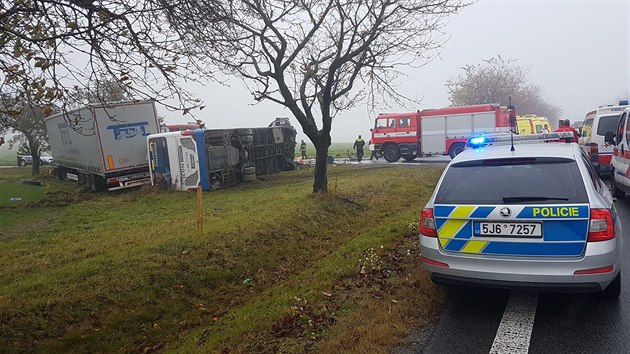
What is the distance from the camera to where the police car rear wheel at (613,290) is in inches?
156

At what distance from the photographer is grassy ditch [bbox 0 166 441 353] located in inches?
162

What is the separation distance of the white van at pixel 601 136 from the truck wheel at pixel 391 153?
11.2 metres

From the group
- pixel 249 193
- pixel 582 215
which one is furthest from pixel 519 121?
pixel 582 215

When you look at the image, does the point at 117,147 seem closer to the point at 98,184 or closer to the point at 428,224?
the point at 98,184

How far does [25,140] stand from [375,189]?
2390cm

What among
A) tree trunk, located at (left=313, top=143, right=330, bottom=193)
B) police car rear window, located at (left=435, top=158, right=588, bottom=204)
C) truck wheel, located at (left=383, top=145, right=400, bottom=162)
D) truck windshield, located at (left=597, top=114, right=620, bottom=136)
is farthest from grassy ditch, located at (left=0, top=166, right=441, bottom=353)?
truck wheel, located at (left=383, top=145, right=400, bottom=162)

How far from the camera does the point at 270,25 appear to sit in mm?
9711

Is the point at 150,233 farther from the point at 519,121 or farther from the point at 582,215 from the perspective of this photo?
the point at 519,121

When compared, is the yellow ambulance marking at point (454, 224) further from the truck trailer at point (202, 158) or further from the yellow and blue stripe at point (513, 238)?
the truck trailer at point (202, 158)

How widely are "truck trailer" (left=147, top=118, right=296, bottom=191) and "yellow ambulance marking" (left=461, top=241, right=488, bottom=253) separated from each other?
1119 cm

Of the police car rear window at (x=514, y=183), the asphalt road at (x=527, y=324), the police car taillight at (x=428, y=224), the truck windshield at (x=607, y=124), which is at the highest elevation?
the truck windshield at (x=607, y=124)

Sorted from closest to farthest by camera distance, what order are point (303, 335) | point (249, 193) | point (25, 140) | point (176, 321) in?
point (303, 335) < point (176, 321) < point (249, 193) < point (25, 140)

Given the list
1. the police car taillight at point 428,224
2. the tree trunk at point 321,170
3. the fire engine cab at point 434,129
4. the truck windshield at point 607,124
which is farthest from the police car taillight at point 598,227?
the fire engine cab at point 434,129

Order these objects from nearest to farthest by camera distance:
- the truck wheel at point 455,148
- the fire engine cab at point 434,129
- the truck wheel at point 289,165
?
the fire engine cab at point 434,129
the truck wheel at point 289,165
the truck wheel at point 455,148
